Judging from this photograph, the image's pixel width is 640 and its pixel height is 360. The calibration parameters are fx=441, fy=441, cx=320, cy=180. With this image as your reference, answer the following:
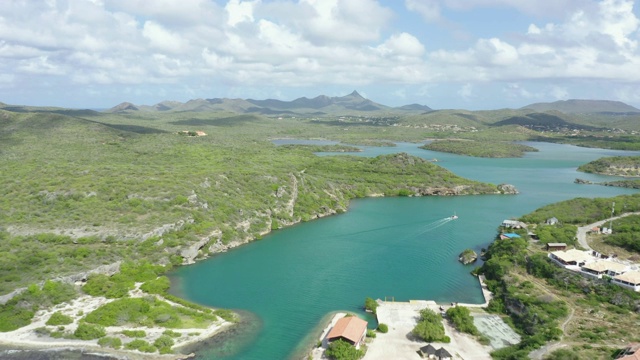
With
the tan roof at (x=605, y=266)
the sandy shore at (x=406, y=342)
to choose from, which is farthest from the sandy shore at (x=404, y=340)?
the tan roof at (x=605, y=266)

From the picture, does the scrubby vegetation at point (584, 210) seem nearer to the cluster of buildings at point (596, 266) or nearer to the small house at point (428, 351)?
the cluster of buildings at point (596, 266)

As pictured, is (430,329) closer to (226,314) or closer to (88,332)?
(226,314)

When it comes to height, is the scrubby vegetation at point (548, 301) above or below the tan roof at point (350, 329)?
above

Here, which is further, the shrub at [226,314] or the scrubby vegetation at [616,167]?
the scrubby vegetation at [616,167]

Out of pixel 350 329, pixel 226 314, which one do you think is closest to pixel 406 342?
pixel 350 329

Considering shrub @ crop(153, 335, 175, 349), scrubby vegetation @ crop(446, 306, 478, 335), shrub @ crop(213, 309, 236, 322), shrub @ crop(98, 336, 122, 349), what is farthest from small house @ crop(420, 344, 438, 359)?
shrub @ crop(98, 336, 122, 349)

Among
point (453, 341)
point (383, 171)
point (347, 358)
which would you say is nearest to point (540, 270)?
point (453, 341)

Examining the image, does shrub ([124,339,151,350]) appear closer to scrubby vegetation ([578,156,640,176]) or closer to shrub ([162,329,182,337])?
shrub ([162,329,182,337])
